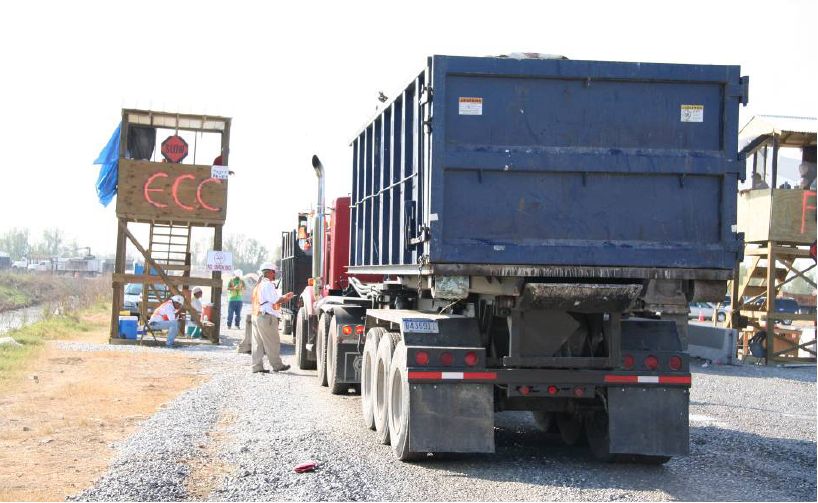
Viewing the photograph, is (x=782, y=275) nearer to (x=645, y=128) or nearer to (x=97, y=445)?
(x=645, y=128)

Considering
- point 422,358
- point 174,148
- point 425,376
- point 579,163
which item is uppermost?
point 174,148

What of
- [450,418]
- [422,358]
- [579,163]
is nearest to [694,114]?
[579,163]

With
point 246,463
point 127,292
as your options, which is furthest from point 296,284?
point 127,292

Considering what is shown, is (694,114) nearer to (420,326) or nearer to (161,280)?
(420,326)

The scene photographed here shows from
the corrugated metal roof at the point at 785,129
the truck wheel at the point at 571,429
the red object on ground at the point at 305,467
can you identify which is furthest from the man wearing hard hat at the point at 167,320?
the red object on ground at the point at 305,467

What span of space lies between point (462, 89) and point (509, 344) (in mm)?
2249

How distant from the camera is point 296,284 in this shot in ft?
71.3

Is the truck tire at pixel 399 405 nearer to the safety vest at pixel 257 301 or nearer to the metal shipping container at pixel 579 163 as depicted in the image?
the metal shipping container at pixel 579 163

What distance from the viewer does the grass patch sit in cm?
1692

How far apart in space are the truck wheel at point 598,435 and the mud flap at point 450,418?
48.9 inches

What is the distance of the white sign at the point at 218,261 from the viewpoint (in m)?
22.3

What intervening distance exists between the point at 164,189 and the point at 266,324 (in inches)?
283

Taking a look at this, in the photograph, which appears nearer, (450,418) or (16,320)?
(450,418)

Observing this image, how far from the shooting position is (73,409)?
11.8 metres
